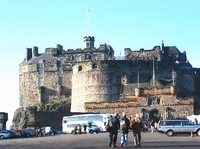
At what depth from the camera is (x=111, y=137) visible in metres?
23.4

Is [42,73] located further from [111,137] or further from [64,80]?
[111,137]

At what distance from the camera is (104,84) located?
81688 millimetres

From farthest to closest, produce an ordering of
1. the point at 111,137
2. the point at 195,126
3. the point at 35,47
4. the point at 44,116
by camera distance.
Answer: the point at 35,47
the point at 44,116
the point at 195,126
the point at 111,137

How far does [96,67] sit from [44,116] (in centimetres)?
1799

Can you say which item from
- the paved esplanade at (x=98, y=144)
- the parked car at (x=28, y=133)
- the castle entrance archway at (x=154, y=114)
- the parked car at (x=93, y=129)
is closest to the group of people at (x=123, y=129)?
the paved esplanade at (x=98, y=144)

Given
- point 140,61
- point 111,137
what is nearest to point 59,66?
point 140,61

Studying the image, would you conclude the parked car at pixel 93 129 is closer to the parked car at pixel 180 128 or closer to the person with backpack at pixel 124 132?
the parked car at pixel 180 128

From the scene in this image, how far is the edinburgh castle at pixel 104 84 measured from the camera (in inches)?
2667

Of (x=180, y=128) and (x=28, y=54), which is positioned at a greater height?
(x=28, y=54)

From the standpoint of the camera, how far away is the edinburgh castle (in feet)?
222

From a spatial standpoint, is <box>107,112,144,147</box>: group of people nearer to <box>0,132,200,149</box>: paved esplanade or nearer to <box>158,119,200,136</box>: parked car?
<box>0,132,200,149</box>: paved esplanade

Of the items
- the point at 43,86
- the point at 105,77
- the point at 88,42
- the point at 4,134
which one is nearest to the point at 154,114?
the point at 105,77

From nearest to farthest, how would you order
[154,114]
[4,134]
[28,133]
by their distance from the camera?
1. [4,134]
2. [28,133]
3. [154,114]

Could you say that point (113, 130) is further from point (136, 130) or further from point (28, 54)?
point (28, 54)
